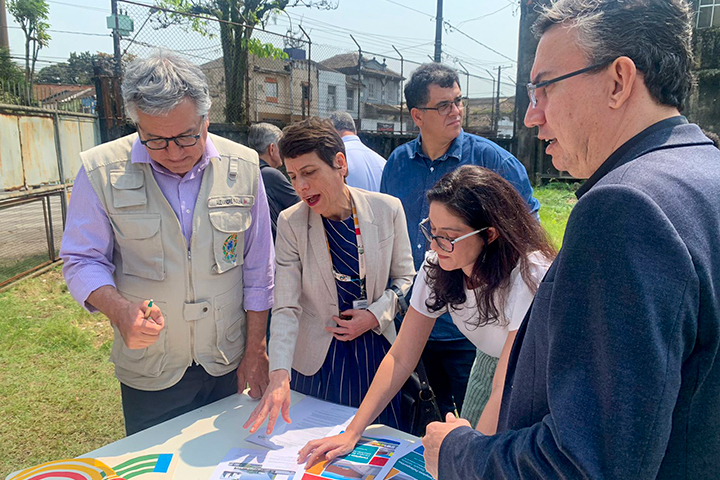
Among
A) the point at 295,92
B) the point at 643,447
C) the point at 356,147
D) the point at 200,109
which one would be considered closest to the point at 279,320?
the point at 200,109

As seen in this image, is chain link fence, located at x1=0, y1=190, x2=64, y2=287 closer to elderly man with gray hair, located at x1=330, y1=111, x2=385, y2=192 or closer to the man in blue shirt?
elderly man with gray hair, located at x1=330, y1=111, x2=385, y2=192

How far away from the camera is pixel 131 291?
6.05ft

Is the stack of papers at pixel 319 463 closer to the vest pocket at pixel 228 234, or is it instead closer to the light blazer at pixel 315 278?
the light blazer at pixel 315 278

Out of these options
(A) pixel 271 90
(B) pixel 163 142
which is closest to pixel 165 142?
(B) pixel 163 142

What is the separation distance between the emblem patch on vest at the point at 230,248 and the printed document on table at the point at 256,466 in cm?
70

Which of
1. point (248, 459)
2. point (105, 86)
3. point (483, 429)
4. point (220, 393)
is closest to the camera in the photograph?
point (483, 429)

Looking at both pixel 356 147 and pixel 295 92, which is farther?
pixel 295 92

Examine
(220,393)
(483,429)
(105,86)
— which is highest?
(105,86)

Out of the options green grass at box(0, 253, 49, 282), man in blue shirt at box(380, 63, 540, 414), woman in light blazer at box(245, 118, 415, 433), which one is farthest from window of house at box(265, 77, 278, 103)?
woman in light blazer at box(245, 118, 415, 433)

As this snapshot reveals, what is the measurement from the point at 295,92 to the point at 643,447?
1016 centimetres

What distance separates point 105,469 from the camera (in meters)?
1.44

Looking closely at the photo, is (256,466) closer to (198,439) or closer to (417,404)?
(198,439)

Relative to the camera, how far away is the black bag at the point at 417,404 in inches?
77.0

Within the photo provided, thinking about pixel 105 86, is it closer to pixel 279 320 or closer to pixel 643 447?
pixel 279 320
